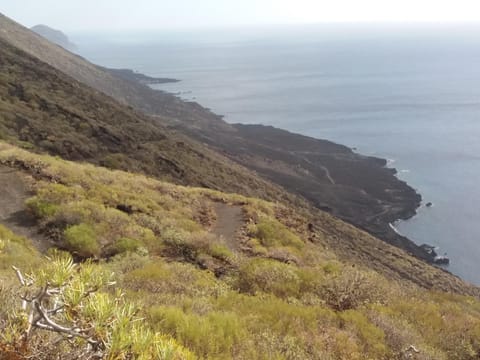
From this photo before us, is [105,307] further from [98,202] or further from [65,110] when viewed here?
[65,110]

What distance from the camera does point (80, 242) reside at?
952 cm

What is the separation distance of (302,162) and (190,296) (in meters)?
66.9

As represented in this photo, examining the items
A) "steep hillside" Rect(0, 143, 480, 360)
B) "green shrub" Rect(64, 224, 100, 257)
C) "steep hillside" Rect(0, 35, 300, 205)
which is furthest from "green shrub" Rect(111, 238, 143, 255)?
"steep hillside" Rect(0, 35, 300, 205)

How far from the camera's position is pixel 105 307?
2527 millimetres

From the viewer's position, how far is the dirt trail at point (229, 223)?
44.4 feet

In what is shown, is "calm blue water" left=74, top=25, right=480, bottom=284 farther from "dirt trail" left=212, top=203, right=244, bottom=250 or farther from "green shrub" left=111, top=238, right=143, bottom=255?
"green shrub" left=111, top=238, right=143, bottom=255

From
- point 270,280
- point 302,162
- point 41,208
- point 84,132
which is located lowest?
point 302,162

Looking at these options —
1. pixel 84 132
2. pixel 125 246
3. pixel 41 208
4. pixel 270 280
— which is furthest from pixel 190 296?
pixel 84 132

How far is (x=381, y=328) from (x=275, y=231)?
860cm

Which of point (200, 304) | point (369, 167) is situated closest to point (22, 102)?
point (200, 304)

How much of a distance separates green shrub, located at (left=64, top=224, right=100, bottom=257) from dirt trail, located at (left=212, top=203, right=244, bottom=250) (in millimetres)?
4167

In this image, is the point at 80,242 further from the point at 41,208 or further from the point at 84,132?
the point at 84,132

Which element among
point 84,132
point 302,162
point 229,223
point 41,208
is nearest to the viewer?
point 41,208

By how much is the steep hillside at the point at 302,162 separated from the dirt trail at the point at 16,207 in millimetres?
40971
